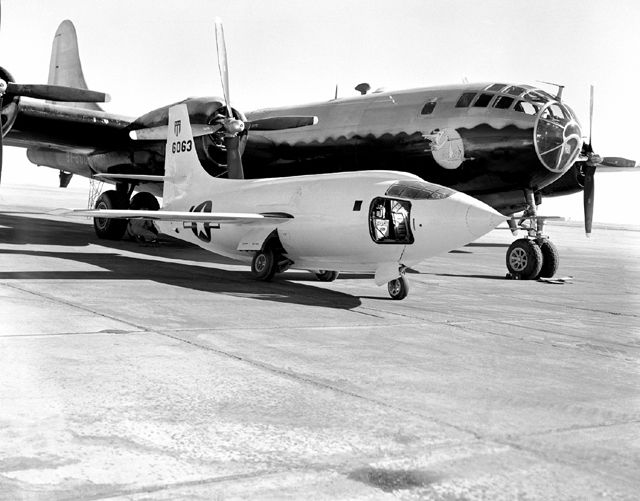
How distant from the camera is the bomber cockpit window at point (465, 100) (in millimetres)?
19641

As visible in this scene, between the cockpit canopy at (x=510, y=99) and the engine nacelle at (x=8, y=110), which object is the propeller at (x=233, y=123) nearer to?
the cockpit canopy at (x=510, y=99)

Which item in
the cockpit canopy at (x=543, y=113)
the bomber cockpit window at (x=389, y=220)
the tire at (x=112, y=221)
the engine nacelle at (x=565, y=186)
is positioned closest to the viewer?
the bomber cockpit window at (x=389, y=220)

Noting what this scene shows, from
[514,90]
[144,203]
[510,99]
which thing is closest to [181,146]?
[144,203]

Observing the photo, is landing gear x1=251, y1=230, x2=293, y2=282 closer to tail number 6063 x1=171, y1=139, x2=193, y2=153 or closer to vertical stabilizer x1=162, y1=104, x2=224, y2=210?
vertical stabilizer x1=162, y1=104, x2=224, y2=210

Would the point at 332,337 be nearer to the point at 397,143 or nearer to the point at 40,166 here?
the point at 397,143

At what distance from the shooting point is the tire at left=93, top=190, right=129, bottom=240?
25.2 metres

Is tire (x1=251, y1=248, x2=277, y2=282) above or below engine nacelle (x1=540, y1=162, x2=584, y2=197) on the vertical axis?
below

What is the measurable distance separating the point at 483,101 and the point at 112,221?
1174 centimetres

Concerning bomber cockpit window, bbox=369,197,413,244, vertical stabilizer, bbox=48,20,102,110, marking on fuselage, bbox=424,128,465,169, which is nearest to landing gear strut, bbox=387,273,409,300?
bomber cockpit window, bbox=369,197,413,244

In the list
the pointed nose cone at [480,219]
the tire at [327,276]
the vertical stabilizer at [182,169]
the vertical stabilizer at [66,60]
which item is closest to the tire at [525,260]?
the tire at [327,276]

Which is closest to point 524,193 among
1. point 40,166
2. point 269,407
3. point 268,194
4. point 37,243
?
point 268,194

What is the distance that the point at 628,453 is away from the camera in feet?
18.3

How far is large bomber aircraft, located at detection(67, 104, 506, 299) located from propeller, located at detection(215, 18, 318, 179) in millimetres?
1234

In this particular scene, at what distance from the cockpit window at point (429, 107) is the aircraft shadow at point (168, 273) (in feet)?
19.8
